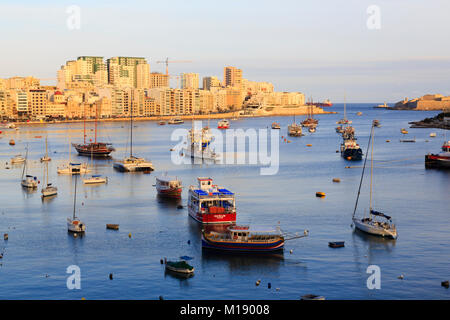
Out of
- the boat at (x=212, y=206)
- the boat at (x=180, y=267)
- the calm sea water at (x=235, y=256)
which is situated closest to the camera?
the calm sea water at (x=235, y=256)

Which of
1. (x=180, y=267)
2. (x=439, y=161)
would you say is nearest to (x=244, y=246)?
(x=180, y=267)

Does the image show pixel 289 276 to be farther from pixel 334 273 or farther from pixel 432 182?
pixel 432 182

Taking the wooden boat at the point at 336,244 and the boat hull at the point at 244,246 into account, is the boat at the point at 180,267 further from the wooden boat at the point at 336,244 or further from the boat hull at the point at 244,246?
the wooden boat at the point at 336,244

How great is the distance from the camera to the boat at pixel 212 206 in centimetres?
2755

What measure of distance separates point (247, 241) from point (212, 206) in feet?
18.2

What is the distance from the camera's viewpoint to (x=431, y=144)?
76.4 meters

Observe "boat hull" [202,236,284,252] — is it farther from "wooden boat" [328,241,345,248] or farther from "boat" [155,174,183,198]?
"boat" [155,174,183,198]

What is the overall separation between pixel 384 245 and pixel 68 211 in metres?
17.4

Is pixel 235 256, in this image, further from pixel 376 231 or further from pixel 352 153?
pixel 352 153

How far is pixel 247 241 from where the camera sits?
22.7 metres

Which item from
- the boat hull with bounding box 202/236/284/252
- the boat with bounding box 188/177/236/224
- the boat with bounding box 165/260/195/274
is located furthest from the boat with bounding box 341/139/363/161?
the boat with bounding box 165/260/195/274

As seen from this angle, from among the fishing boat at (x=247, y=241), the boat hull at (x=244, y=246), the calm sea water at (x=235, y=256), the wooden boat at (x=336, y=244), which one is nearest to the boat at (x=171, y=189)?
the calm sea water at (x=235, y=256)

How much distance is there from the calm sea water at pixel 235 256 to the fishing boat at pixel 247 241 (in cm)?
45
